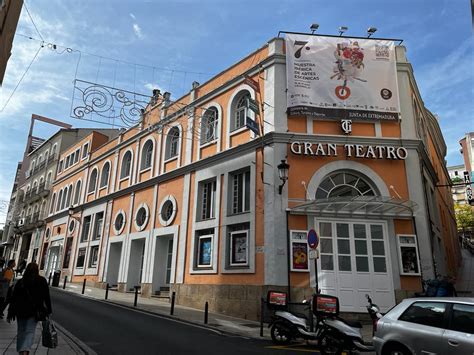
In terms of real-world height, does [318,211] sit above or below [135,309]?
above

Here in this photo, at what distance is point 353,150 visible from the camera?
1461 cm

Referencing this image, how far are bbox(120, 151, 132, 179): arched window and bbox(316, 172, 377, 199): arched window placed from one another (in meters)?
14.6

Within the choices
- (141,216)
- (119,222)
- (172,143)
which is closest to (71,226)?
(119,222)

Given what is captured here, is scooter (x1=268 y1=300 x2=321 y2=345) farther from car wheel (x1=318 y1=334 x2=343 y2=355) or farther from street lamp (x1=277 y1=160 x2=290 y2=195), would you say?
street lamp (x1=277 y1=160 x2=290 y2=195)

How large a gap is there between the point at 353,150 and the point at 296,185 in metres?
2.62

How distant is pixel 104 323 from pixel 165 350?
3.76 metres

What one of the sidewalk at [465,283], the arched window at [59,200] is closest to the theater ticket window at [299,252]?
the sidewalk at [465,283]

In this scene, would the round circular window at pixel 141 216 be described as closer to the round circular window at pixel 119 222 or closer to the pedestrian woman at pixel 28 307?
the round circular window at pixel 119 222

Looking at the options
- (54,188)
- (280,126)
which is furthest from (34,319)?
(54,188)

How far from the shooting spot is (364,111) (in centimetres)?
1502

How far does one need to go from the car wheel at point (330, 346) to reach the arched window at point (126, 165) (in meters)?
19.8

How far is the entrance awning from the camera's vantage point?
12627mm

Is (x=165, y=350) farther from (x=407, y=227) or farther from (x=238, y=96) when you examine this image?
(x=238, y=96)

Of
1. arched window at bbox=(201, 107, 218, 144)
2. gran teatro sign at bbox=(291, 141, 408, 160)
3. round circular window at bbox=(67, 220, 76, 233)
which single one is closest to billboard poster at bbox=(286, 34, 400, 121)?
gran teatro sign at bbox=(291, 141, 408, 160)
